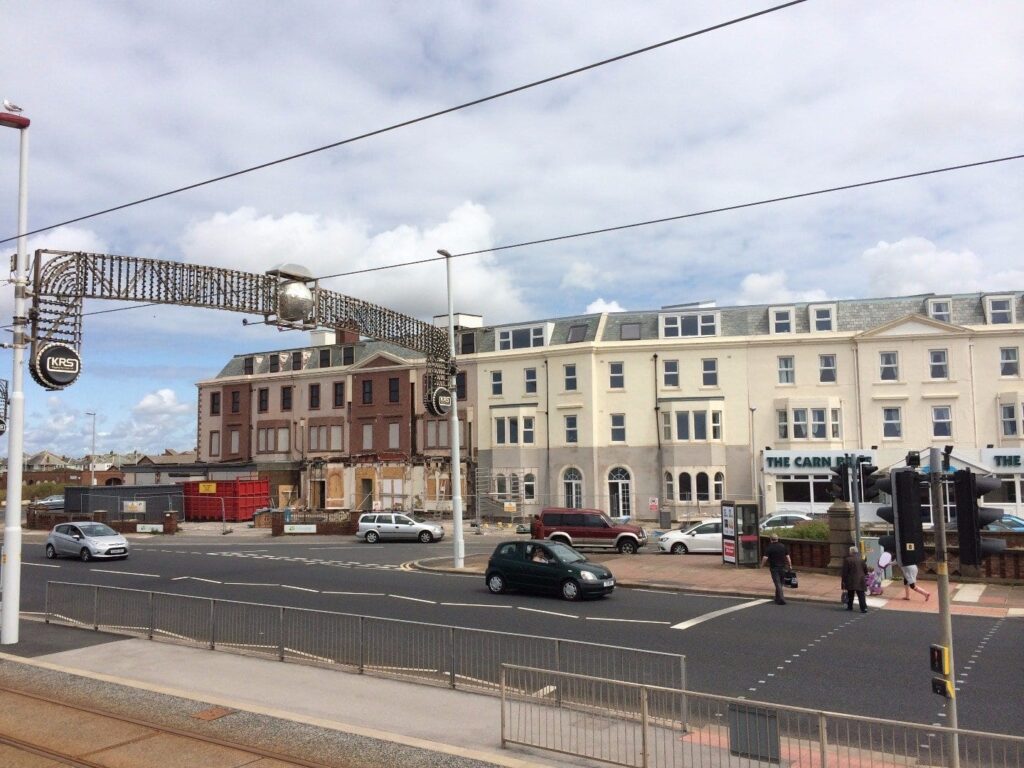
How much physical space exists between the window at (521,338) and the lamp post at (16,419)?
3479 cm

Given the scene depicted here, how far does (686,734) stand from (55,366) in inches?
513

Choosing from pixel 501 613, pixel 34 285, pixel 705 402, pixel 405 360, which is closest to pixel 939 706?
A: pixel 501 613

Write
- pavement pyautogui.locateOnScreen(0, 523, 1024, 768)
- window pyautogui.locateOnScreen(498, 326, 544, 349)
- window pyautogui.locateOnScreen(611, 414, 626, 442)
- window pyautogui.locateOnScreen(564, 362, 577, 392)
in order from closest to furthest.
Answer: pavement pyautogui.locateOnScreen(0, 523, 1024, 768)
window pyautogui.locateOnScreen(611, 414, 626, 442)
window pyautogui.locateOnScreen(564, 362, 577, 392)
window pyautogui.locateOnScreen(498, 326, 544, 349)

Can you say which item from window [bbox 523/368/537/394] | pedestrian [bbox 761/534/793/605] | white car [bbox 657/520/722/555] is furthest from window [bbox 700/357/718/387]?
pedestrian [bbox 761/534/793/605]

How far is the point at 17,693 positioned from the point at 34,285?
7780 millimetres

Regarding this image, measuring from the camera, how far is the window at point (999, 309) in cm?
3900

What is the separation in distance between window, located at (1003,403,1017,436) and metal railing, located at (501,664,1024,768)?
3395cm

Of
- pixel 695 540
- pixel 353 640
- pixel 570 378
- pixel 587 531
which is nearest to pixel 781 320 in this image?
pixel 570 378

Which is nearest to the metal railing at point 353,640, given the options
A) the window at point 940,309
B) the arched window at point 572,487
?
the arched window at point 572,487

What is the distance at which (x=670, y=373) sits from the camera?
1742 inches

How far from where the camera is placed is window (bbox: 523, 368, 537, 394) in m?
47.5

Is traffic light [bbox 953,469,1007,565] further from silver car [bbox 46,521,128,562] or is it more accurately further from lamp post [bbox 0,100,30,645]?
silver car [bbox 46,521,128,562]

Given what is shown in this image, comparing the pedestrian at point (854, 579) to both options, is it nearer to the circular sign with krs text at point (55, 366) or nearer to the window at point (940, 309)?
the circular sign with krs text at point (55, 366)

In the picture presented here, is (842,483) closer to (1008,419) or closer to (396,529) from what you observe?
(396,529)
